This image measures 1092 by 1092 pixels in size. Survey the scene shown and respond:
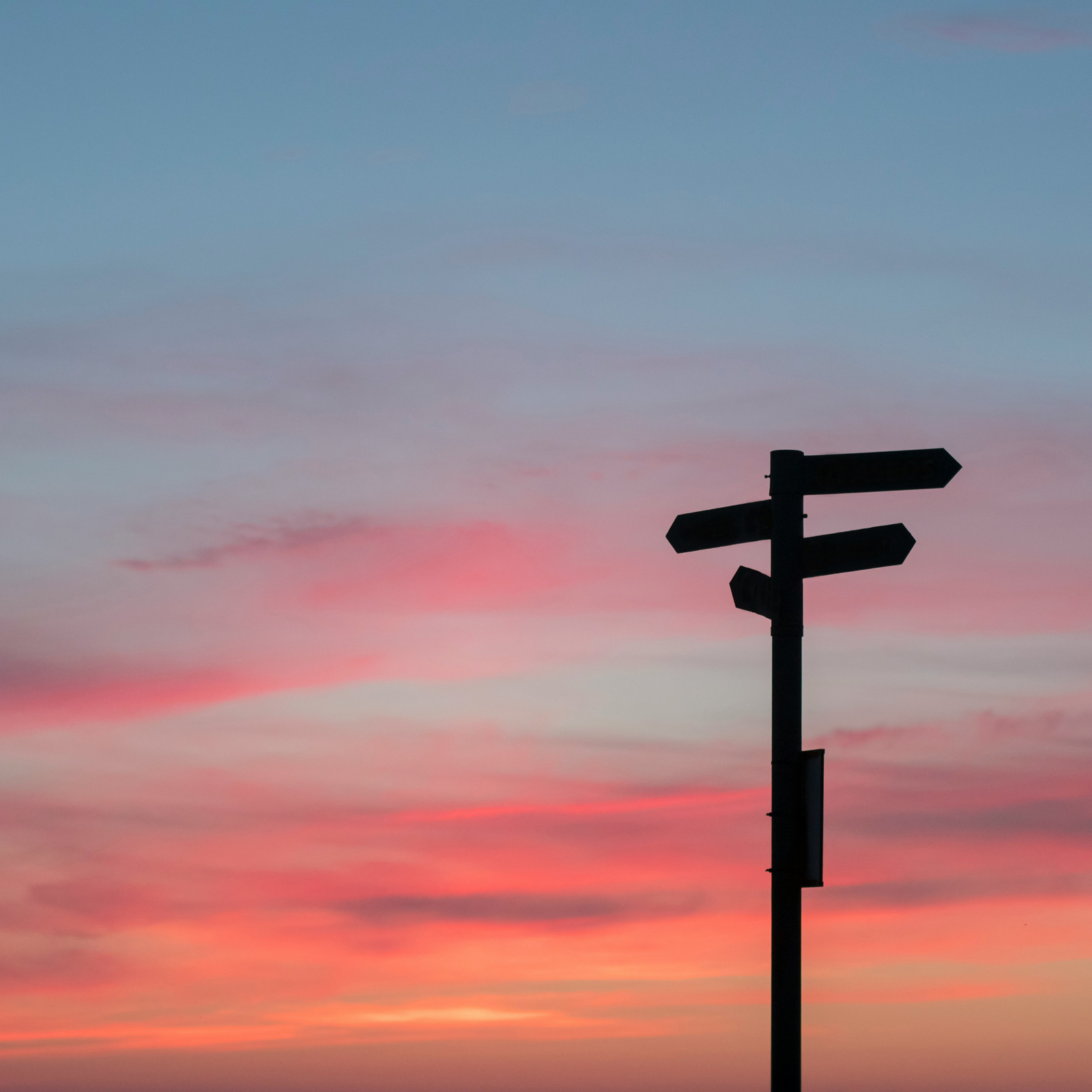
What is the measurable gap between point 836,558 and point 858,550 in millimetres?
145

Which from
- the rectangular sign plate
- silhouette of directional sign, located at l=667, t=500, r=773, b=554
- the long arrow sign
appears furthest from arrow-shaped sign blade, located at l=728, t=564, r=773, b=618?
the rectangular sign plate

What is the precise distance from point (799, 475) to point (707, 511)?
0.69 metres

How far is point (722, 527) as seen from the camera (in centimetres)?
1003

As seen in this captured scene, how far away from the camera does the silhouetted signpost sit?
9.09m

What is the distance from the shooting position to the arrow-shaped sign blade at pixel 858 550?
31.6 feet

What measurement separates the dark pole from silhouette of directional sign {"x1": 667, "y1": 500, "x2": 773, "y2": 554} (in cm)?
13

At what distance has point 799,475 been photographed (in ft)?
32.0

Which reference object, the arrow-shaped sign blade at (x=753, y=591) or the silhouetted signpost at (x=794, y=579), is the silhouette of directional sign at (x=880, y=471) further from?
the arrow-shaped sign blade at (x=753, y=591)

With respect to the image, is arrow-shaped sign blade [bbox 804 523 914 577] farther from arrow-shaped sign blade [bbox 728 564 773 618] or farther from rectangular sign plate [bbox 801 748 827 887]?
rectangular sign plate [bbox 801 748 827 887]

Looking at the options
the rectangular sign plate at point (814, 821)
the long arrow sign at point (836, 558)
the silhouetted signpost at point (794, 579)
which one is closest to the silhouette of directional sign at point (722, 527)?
the silhouetted signpost at point (794, 579)

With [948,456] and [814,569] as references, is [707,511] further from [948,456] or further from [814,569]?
[948,456]

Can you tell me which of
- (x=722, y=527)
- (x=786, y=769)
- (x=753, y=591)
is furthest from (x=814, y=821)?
(x=722, y=527)

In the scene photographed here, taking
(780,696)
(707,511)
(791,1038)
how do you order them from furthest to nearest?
(707,511) < (780,696) < (791,1038)

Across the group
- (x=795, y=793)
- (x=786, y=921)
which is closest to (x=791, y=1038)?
(x=786, y=921)
